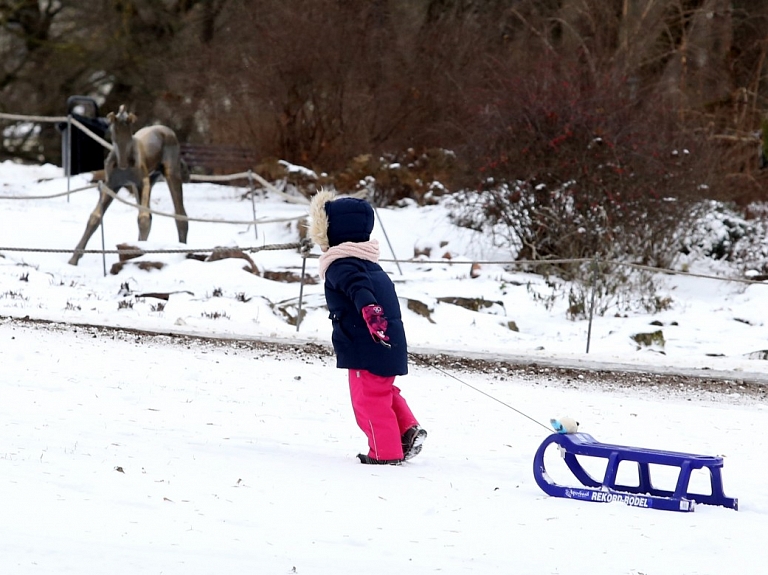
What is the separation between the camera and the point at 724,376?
9.36 meters

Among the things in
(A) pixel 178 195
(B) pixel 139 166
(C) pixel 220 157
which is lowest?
(A) pixel 178 195

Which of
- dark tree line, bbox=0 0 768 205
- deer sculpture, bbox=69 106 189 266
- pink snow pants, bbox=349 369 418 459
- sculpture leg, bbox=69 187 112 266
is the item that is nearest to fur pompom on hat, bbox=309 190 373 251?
pink snow pants, bbox=349 369 418 459

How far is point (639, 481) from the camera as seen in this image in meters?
5.11

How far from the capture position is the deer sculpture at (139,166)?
14695mm

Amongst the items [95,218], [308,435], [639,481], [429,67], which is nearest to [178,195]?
[95,218]

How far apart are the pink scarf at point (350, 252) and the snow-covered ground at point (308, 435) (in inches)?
38.2

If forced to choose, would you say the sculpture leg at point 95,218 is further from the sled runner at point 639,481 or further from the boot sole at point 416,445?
the sled runner at point 639,481

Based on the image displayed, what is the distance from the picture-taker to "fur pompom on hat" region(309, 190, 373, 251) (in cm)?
568

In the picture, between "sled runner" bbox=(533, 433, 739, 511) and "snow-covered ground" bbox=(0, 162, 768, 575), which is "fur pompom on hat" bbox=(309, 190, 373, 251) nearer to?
"snow-covered ground" bbox=(0, 162, 768, 575)

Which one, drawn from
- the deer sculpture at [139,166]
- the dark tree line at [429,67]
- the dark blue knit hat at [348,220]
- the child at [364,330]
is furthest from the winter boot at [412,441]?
the dark tree line at [429,67]

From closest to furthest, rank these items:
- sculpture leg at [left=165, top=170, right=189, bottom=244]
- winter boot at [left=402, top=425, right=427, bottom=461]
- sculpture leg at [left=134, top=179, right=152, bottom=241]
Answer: winter boot at [left=402, top=425, right=427, bottom=461] → sculpture leg at [left=134, top=179, right=152, bottom=241] → sculpture leg at [left=165, top=170, right=189, bottom=244]

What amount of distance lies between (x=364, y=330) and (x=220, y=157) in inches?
684

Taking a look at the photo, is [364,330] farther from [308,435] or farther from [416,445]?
[308,435]

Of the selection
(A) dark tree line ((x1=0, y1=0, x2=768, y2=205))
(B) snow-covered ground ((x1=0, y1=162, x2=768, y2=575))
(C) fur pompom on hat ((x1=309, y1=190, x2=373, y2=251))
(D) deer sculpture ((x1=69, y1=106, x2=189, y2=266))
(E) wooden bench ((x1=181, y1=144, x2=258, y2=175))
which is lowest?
(B) snow-covered ground ((x1=0, y1=162, x2=768, y2=575))
